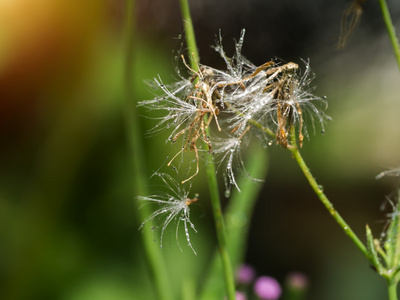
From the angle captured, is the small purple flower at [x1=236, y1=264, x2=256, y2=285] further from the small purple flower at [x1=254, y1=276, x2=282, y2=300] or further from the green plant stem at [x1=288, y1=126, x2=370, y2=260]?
the green plant stem at [x1=288, y1=126, x2=370, y2=260]

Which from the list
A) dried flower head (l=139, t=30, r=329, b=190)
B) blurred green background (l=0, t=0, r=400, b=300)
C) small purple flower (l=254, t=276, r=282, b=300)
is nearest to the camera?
dried flower head (l=139, t=30, r=329, b=190)

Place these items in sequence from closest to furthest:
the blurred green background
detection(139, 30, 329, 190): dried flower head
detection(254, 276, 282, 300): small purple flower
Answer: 1. detection(139, 30, 329, 190): dried flower head
2. detection(254, 276, 282, 300): small purple flower
3. the blurred green background

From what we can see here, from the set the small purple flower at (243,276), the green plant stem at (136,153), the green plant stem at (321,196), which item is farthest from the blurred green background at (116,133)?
the green plant stem at (321,196)

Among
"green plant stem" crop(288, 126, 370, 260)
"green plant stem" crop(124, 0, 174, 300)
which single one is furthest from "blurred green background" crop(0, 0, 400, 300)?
"green plant stem" crop(288, 126, 370, 260)

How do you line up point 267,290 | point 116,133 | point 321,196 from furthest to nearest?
1. point 116,133
2. point 267,290
3. point 321,196

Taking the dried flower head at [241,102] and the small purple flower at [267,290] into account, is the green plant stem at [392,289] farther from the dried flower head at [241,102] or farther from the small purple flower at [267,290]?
the small purple flower at [267,290]

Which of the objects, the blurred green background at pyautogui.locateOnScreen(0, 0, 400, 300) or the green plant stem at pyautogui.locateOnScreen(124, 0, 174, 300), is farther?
the blurred green background at pyautogui.locateOnScreen(0, 0, 400, 300)

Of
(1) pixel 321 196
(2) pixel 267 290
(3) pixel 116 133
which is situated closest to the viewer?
(1) pixel 321 196

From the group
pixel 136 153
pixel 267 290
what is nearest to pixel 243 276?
pixel 267 290

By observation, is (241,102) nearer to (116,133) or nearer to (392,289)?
(392,289)

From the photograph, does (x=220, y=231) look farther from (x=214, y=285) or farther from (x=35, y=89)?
(x=35, y=89)
